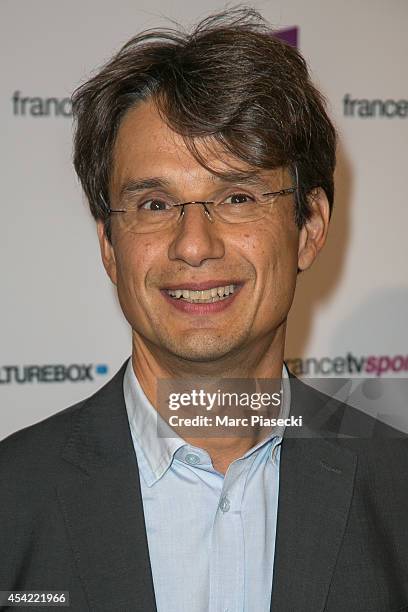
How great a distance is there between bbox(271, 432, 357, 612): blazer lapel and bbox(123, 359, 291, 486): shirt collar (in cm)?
8

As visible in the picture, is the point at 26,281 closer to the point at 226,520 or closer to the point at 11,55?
the point at 11,55

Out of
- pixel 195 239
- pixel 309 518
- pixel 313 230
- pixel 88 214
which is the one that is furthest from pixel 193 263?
pixel 88 214

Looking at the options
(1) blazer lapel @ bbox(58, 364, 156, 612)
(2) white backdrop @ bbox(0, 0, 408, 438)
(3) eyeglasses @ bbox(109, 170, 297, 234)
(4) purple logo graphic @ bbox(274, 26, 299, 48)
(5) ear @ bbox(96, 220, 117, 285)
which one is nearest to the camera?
(1) blazer lapel @ bbox(58, 364, 156, 612)

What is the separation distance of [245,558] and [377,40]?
1.68 meters

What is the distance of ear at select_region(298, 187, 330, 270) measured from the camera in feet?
6.32

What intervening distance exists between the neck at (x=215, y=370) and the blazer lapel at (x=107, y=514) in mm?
98

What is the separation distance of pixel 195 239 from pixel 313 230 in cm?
44

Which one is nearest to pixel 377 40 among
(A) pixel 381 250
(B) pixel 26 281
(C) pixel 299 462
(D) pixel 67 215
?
(A) pixel 381 250

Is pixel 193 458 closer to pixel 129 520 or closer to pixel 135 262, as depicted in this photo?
pixel 129 520

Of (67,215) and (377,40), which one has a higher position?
(377,40)

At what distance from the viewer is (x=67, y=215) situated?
2463 millimetres

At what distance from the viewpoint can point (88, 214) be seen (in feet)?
8.10

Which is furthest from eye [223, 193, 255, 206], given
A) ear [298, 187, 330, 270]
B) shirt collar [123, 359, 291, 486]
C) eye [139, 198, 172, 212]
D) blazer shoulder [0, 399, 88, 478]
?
blazer shoulder [0, 399, 88, 478]

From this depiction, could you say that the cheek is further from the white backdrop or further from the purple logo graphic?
Result: the purple logo graphic
